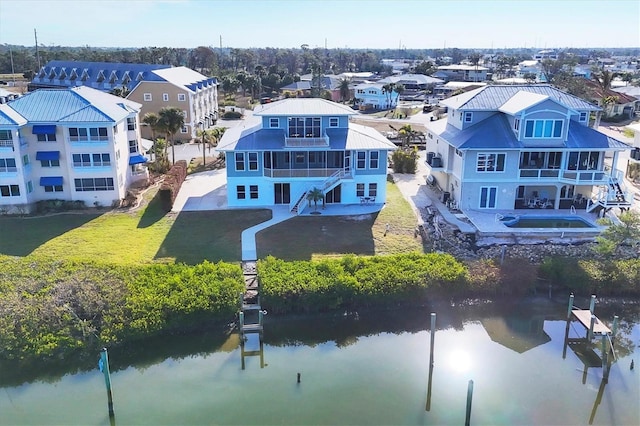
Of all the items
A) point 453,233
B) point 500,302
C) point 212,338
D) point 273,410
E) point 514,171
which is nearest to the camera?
point 273,410

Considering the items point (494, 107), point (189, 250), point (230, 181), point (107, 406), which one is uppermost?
point (494, 107)

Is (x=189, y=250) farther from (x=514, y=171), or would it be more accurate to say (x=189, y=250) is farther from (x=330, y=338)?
(x=514, y=171)

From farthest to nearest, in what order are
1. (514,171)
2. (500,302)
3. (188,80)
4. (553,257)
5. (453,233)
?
(188,80) → (514,171) → (453,233) → (553,257) → (500,302)

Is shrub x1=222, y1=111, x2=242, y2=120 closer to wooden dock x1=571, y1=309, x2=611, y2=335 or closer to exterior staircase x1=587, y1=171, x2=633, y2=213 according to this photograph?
exterior staircase x1=587, y1=171, x2=633, y2=213

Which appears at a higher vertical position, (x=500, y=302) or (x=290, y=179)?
(x=290, y=179)

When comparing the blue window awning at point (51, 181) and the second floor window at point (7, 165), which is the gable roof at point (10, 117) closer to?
the second floor window at point (7, 165)

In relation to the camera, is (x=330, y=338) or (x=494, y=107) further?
(x=494, y=107)

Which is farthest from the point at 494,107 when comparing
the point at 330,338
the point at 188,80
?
the point at 188,80
